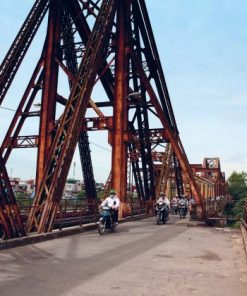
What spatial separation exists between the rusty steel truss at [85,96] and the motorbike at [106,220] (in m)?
2.10

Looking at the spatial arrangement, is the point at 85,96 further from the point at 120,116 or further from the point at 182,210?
the point at 182,210

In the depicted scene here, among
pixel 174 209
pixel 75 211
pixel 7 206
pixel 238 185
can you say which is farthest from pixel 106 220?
pixel 238 185

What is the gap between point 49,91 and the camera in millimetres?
16688

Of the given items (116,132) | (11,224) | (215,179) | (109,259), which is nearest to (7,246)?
(11,224)

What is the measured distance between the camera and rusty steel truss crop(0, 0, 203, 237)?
12445 mm

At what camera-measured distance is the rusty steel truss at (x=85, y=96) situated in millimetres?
12445

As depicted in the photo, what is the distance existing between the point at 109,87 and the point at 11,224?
1331cm

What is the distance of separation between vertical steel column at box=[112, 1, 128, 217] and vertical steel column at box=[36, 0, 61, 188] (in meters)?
3.21

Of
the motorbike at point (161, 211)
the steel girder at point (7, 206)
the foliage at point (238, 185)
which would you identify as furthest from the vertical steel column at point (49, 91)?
the foliage at point (238, 185)

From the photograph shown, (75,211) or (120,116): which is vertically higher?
(120,116)

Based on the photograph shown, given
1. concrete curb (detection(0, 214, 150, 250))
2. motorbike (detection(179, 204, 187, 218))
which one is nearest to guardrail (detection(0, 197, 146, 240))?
concrete curb (detection(0, 214, 150, 250))

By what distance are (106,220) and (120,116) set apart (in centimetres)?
642

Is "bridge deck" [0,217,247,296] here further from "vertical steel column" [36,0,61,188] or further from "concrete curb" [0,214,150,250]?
"vertical steel column" [36,0,61,188]

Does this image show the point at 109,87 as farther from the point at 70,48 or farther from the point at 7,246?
the point at 7,246
